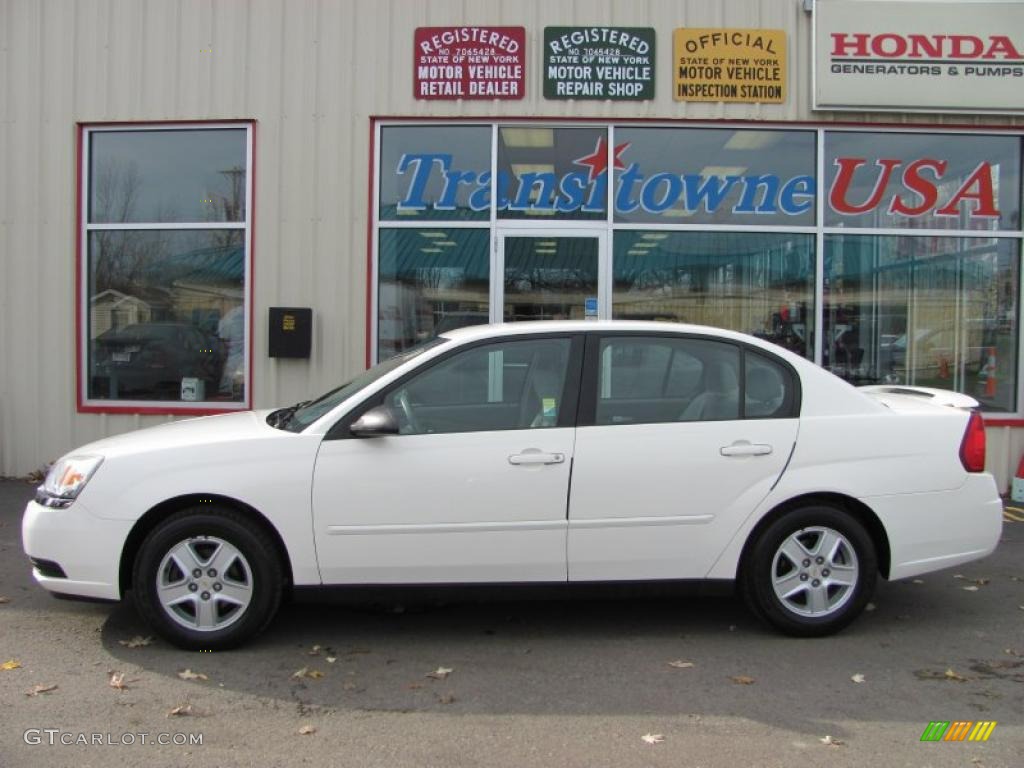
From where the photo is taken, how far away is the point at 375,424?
13.6ft

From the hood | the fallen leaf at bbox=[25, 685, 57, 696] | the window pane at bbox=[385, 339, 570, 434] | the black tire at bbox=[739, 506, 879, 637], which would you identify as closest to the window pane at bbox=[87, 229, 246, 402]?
the hood

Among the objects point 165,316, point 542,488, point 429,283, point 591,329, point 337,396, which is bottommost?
point 542,488

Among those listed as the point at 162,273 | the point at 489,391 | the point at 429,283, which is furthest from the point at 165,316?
the point at 489,391

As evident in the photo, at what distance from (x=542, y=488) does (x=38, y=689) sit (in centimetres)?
244

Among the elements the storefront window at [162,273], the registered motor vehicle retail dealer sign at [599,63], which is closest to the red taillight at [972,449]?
the registered motor vehicle retail dealer sign at [599,63]

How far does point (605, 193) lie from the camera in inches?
346

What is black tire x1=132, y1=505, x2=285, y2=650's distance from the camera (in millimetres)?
4188

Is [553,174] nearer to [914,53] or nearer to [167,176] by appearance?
[914,53]

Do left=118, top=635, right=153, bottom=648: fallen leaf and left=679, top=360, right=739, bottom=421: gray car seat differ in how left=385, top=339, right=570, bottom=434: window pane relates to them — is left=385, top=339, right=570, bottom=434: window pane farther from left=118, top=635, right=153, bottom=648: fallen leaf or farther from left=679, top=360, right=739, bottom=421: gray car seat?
left=118, top=635, right=153, bottom=648: fallen leaf

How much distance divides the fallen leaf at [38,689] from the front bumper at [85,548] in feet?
1.44

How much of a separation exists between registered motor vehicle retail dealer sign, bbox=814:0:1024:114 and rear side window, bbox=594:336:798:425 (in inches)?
194

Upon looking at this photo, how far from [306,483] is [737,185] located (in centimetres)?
615

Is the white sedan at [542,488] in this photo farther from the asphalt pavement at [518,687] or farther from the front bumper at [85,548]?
the asphalt pavement at [518,687]

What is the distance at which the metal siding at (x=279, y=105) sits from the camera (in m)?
8.54
